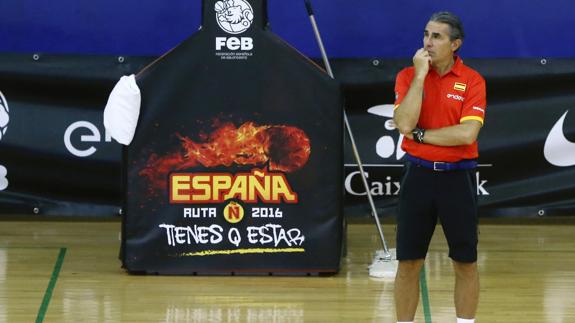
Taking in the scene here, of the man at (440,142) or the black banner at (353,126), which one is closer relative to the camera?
the man at (440,142)

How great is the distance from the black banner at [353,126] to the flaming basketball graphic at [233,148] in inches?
65.1

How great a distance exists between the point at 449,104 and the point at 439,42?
0.29m

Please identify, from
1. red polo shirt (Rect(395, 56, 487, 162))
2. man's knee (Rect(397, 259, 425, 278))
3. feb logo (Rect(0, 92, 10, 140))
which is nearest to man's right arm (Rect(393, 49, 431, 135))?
red polo shirt (Rect(395, 56, 487, 162))

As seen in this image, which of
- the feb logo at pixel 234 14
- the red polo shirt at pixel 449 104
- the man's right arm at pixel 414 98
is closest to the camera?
the man's right arm at pixel 414 98

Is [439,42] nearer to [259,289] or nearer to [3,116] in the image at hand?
[259,289]

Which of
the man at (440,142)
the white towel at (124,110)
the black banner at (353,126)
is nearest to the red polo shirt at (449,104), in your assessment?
the man at (440,142)

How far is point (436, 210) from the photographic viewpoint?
5.89m

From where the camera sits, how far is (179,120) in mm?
7418

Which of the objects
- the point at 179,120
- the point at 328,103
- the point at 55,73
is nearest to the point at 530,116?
the point at 328,103

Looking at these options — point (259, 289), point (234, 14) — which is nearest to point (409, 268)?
point (259, 289)

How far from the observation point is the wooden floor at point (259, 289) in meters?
6.72

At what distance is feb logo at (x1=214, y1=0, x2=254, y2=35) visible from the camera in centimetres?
731

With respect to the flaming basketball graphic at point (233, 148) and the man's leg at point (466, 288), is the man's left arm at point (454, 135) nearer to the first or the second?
the man's leg at point (466, 288)

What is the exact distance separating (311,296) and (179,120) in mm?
1326
